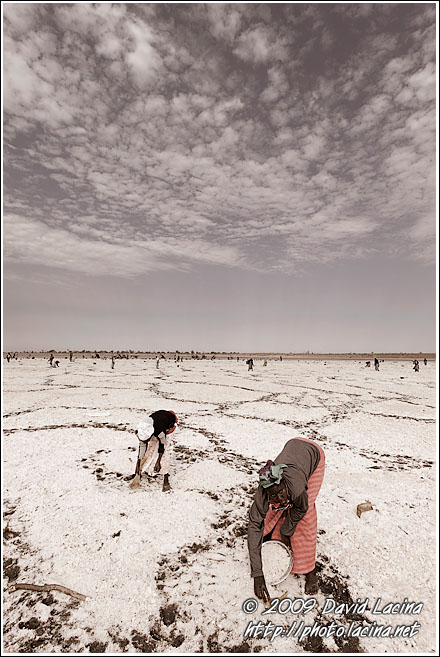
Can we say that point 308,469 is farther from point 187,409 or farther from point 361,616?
point 187,409

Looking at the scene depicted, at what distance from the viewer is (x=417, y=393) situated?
58.5 feet

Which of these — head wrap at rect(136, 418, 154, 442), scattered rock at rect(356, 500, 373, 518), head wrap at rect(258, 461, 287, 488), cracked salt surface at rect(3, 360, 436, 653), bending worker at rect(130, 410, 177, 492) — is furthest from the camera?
bending worker at rect(130, 410, 177, 492)

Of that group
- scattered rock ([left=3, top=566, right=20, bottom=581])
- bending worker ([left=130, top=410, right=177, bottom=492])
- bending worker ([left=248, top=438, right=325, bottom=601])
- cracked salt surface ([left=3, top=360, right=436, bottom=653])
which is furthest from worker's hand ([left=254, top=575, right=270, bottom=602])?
scattered rock ([left=3, top=566, right=20, bottom=581])

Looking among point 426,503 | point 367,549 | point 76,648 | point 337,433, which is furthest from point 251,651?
point 337,433

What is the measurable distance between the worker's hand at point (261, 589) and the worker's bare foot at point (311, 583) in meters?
0.56

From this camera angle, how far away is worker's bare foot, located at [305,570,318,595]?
11.9 feet

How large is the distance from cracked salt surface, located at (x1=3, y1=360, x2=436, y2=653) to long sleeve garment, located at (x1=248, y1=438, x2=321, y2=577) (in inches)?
28.8

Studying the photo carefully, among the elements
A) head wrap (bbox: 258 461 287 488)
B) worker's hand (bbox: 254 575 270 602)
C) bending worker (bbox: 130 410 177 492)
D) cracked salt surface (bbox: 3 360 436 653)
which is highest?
head wrap (bbox: 258 461 287 488)

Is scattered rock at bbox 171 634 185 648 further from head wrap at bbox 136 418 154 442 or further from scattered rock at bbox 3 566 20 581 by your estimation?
head wrap at bbox 136 418 154 442

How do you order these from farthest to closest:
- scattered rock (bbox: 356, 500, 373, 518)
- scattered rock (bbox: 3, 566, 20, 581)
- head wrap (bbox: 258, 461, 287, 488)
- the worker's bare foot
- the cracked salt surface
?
scattered rock (bbox: 356, 500, 373, 518) → scattered rock (bbox: 3, 566, 20, 581) → the worker's bare foot → the cracked salt surface → head wrap (bbox: 258, 461, 287, 488)

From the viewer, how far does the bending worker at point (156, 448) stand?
5.66 m

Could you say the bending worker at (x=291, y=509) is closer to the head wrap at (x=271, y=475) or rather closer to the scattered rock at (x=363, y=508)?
the head wrap at (x=271, y=475)

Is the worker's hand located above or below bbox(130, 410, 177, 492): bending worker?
below

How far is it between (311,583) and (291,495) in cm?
130
